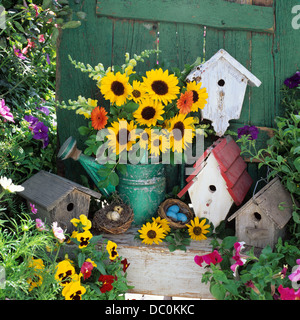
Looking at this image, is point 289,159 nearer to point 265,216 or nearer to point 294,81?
point 265,216

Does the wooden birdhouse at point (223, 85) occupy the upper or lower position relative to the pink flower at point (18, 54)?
lower

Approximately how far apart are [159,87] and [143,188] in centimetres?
58

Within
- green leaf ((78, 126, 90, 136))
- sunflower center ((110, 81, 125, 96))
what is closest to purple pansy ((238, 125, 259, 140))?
sunflower center ((110, 81, 125, 96))

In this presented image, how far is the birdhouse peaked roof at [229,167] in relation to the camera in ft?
7.37

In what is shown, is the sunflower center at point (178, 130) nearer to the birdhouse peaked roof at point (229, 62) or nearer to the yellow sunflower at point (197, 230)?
the birdhouse peaked roof at point (229, 62)

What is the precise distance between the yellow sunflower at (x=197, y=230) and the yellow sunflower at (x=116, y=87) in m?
0.76

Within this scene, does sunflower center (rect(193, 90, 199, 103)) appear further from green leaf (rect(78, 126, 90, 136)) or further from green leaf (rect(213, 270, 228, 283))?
green leaf (rect(213, 270, 228, 283))

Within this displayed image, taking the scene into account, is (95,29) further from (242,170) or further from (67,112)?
(242,170)

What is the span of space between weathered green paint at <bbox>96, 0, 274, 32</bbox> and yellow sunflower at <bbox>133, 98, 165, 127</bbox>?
60cm

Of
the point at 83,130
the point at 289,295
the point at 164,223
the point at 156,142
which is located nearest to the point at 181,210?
the point at 164,223

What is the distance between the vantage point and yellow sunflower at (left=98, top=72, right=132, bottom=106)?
2.13 m

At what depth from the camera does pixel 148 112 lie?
6.98ft

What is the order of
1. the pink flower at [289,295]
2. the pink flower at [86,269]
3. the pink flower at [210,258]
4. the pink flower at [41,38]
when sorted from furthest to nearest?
the pink flower at [41,38] < the pink flower at [210,258] < the pink flower at [86,269] < the pink flower at [289,295]
